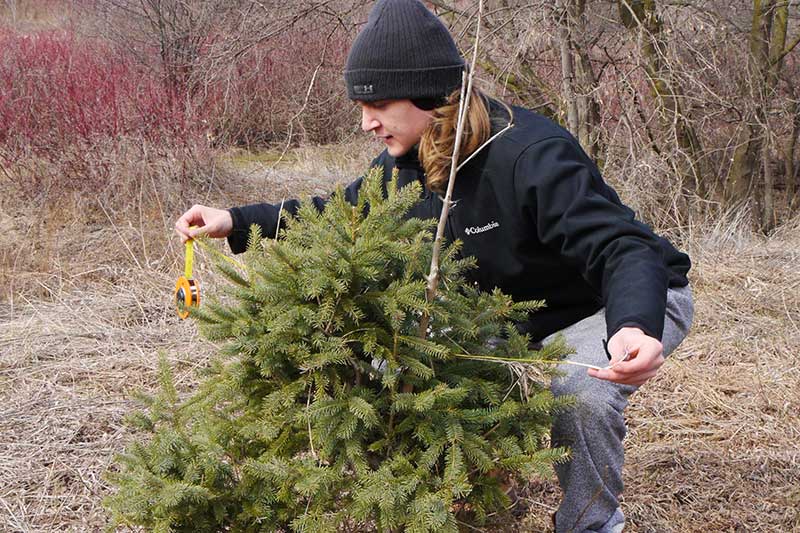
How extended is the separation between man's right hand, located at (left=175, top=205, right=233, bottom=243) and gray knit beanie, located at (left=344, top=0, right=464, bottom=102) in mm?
625

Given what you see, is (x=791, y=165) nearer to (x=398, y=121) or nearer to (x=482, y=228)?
(x=482, y=228)

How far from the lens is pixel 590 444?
7.47 feet

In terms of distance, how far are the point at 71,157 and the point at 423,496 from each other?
6.70 meters

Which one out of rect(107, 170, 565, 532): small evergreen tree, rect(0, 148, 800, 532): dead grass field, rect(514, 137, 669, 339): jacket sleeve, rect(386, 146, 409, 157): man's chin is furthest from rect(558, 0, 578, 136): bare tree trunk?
rect(107, 170, 565, 532): small evergreen tree

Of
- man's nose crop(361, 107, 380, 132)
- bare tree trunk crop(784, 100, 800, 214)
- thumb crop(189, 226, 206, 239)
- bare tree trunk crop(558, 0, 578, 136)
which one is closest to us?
man's nose crop(361, 107, 380, 132)

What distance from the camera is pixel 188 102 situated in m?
8.23

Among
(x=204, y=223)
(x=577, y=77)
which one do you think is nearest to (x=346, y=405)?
(x=204, y=223)

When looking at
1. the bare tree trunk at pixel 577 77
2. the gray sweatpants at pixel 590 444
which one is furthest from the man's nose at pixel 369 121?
the bare tree trunk at pixel 577 77

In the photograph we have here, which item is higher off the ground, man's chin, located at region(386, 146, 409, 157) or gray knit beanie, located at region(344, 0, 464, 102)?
gray knit beanie, located at region(344, 0, 464, 102)

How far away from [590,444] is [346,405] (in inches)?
27.2

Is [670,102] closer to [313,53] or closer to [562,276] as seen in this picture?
[562,276]

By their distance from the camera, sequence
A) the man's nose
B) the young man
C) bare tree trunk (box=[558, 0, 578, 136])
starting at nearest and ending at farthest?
the young man
the man's nose
bare tree trunk (box=[558, 0, 578, 136])

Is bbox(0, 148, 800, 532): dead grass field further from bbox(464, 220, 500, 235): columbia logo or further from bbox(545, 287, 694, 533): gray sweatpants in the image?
bbox(464, 220, 500, 235): columbia logo

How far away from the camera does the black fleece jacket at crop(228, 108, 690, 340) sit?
83.4 inches
